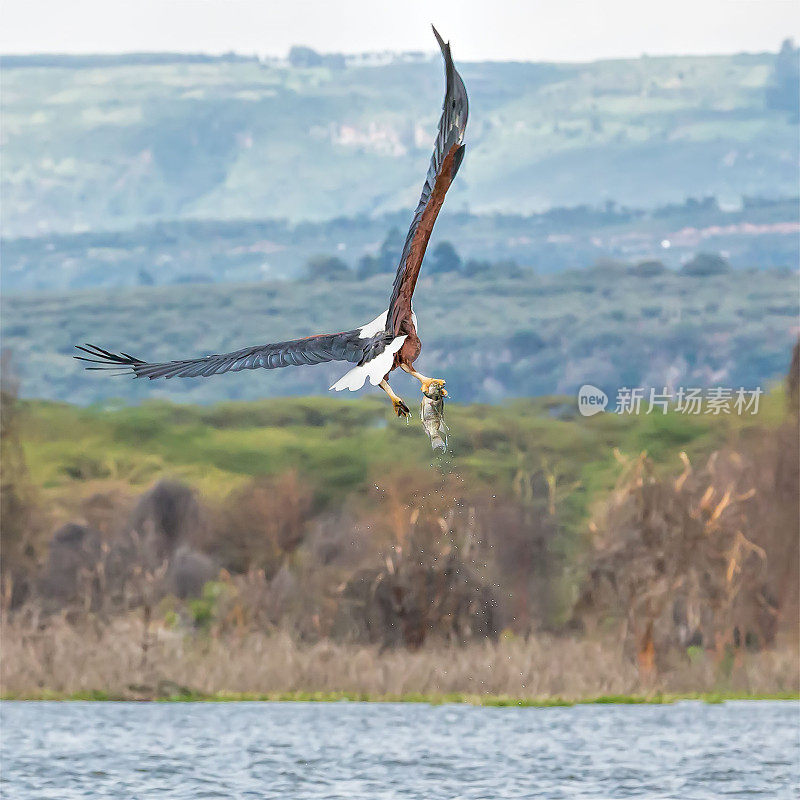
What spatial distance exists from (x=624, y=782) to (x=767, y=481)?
15259 mm

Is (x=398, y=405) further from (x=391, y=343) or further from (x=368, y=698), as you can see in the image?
(x=368, y=698)

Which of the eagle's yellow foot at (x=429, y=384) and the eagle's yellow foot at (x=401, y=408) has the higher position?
the eagle's yellow foot at (x=429, y=384)

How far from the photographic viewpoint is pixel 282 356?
304 inches

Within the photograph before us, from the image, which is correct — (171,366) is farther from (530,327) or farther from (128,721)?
(530,327)

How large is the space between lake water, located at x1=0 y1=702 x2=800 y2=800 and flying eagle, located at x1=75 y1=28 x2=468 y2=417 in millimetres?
14952

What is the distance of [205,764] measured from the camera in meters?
25.1

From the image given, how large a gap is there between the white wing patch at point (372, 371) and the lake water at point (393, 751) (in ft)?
50.3

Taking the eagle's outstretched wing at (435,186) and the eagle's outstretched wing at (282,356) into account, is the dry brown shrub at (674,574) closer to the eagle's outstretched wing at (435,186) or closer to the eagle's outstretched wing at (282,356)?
the eagle's outstretched wing at (435,186)

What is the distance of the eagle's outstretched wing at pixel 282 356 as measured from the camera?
769cm

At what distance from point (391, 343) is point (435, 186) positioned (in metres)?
0.85
